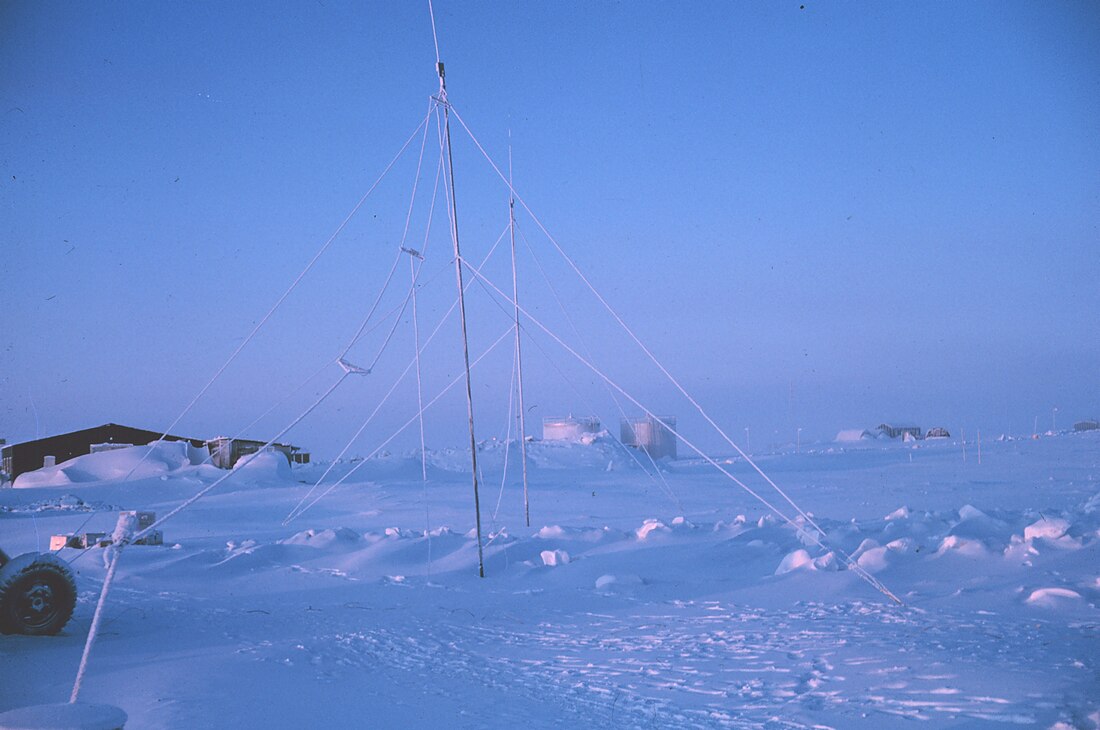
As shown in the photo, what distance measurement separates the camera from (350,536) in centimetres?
1346

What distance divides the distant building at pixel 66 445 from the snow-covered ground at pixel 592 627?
54.1ft

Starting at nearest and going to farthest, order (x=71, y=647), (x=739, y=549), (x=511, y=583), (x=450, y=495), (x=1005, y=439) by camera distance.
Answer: (x=71, y=647) → (x=511, y=583) → (x=739, y=549) → (x=450, y=495) → (x=1005, y=439)

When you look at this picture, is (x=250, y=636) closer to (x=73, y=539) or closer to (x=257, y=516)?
(x=73, y=539)

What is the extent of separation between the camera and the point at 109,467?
87.5ft

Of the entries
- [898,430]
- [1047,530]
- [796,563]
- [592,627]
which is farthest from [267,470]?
[898,430]

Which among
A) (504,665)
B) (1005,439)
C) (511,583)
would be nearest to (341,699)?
(504,665)

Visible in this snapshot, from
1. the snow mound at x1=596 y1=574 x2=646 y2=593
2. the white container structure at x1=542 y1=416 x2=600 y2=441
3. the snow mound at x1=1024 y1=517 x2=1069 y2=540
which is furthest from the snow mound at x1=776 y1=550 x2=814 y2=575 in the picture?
the white container structure at x1=542 y1=416 x2=600 y2=441

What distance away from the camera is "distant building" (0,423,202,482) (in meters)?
31.9

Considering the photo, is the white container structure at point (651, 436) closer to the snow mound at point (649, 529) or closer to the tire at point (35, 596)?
the snow mound at point (649, 529)

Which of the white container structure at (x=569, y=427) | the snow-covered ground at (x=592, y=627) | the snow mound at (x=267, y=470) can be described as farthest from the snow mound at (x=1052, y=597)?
the white container structure at (x=569, y=427)

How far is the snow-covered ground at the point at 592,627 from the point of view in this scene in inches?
217

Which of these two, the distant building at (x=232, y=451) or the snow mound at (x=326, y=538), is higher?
the distant building at (x=232, y=451)

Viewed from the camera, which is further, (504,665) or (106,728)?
(504,665)

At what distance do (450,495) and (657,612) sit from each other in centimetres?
1568
